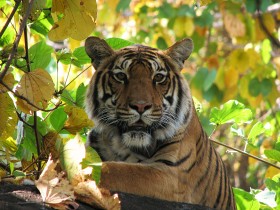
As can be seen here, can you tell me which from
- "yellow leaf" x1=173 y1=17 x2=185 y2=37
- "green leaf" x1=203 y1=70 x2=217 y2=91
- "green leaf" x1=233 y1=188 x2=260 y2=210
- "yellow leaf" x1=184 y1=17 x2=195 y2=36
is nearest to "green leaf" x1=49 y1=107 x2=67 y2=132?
"green leaf" x1=233 y1=188 x2=260 y2=210

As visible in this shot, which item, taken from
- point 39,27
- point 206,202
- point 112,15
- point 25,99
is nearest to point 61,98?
point 39,27

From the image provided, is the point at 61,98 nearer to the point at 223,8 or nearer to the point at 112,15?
the point at 223,8

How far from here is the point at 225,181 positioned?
4770 millimetres

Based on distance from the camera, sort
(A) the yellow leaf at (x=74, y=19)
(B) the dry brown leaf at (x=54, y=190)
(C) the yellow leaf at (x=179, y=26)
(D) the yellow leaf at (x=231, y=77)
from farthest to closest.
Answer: (C) the yellow leaf at (x=179, y=26) → (D) the yellow leaf at (x=231, y=77) → (A) the yellow leaf at (x=74, y=19) → (B) the dry brown leaf at (x=54, y=190)

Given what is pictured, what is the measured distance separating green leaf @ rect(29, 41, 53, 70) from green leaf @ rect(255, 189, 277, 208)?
49.7 inches

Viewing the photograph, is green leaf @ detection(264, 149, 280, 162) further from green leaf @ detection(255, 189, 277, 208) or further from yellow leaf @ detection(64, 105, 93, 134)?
yellow leaf @ detection(64, 105, 93, 134)

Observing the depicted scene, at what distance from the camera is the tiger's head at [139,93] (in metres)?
4.22

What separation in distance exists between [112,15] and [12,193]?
28.4 ft

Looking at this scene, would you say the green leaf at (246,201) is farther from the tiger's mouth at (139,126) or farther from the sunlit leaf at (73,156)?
the sunlit leaf at (73,156)

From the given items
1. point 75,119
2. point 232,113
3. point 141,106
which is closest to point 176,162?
point 141,106

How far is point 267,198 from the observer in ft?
12.6

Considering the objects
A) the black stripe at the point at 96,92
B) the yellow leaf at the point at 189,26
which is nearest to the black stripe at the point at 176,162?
the black stripe at the point at 96,92

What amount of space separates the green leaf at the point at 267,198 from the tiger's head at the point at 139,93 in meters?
0.70

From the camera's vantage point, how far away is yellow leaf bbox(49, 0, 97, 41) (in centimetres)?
334
